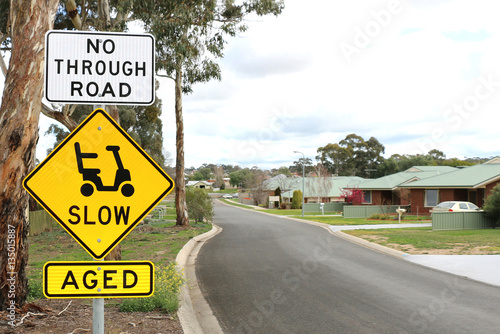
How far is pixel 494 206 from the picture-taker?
25766 millimetres

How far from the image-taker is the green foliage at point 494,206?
84.2 ft

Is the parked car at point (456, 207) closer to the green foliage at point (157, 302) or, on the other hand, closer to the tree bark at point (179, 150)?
the tree bark at point (179, 150)

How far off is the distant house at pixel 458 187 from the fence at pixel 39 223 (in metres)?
28.7

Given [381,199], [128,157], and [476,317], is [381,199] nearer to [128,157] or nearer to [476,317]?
[476,317]

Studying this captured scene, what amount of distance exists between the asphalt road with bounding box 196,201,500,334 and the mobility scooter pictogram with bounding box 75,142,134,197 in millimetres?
4156

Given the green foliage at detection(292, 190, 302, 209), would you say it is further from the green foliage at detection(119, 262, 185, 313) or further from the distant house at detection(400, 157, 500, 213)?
the green foliage at detection(119, 262, 185, 313)

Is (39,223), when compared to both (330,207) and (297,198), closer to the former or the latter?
(330,207)

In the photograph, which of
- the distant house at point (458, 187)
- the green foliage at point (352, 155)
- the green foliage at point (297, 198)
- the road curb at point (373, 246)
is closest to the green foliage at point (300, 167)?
the green foliage at point (352, 155)

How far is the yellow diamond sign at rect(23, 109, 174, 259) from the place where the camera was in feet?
11.0

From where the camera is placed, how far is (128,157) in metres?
3.47

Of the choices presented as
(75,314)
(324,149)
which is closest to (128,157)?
(75,314)

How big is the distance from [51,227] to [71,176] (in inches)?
924

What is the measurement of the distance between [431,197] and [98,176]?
39611 mm

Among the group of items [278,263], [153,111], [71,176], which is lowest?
[278,263]
